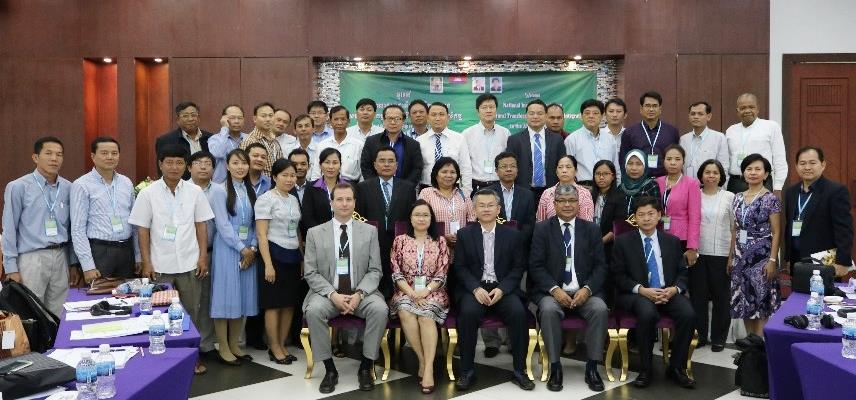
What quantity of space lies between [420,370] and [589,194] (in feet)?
5.53

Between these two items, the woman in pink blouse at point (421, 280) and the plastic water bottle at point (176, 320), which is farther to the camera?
the woman in pink blouse at point (421, 280)

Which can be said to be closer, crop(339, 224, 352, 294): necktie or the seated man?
the seated man

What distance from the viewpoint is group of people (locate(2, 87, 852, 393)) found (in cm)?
440

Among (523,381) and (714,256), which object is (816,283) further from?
(523,381)

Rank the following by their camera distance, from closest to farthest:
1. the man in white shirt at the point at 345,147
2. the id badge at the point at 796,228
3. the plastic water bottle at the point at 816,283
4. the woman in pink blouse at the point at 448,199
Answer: the plastic water bottle at the point at 816,283
the id badge at the point at 796,228
the woman in pink blouse at the point at 448,199
the man in white shirt at the point at 345,147

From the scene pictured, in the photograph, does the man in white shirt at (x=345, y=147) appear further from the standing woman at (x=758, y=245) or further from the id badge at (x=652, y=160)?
the standing woman at (x=758, y=245)

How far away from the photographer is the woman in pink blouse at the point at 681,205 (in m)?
4.96

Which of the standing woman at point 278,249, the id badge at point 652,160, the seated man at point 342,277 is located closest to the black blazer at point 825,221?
the id badge at point 652,160

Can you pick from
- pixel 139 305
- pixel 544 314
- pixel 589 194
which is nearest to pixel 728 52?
pixel 589 194

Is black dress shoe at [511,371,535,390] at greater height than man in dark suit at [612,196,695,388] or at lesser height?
lesser

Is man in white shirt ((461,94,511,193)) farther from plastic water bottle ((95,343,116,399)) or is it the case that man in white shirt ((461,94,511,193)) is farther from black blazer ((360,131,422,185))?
plastic water bottle ((95,343,116,399))

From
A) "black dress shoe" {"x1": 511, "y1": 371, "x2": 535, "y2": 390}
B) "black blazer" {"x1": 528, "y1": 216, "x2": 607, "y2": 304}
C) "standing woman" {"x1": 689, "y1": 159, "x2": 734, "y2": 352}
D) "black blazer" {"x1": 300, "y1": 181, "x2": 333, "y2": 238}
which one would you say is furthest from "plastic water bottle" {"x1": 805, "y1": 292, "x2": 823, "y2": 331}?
"black blazer" {"x1": 300, "y1": 181, "x2": 333, "y2": 238}

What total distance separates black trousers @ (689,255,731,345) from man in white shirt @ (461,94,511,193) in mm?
1652

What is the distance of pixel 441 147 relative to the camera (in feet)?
18.1
